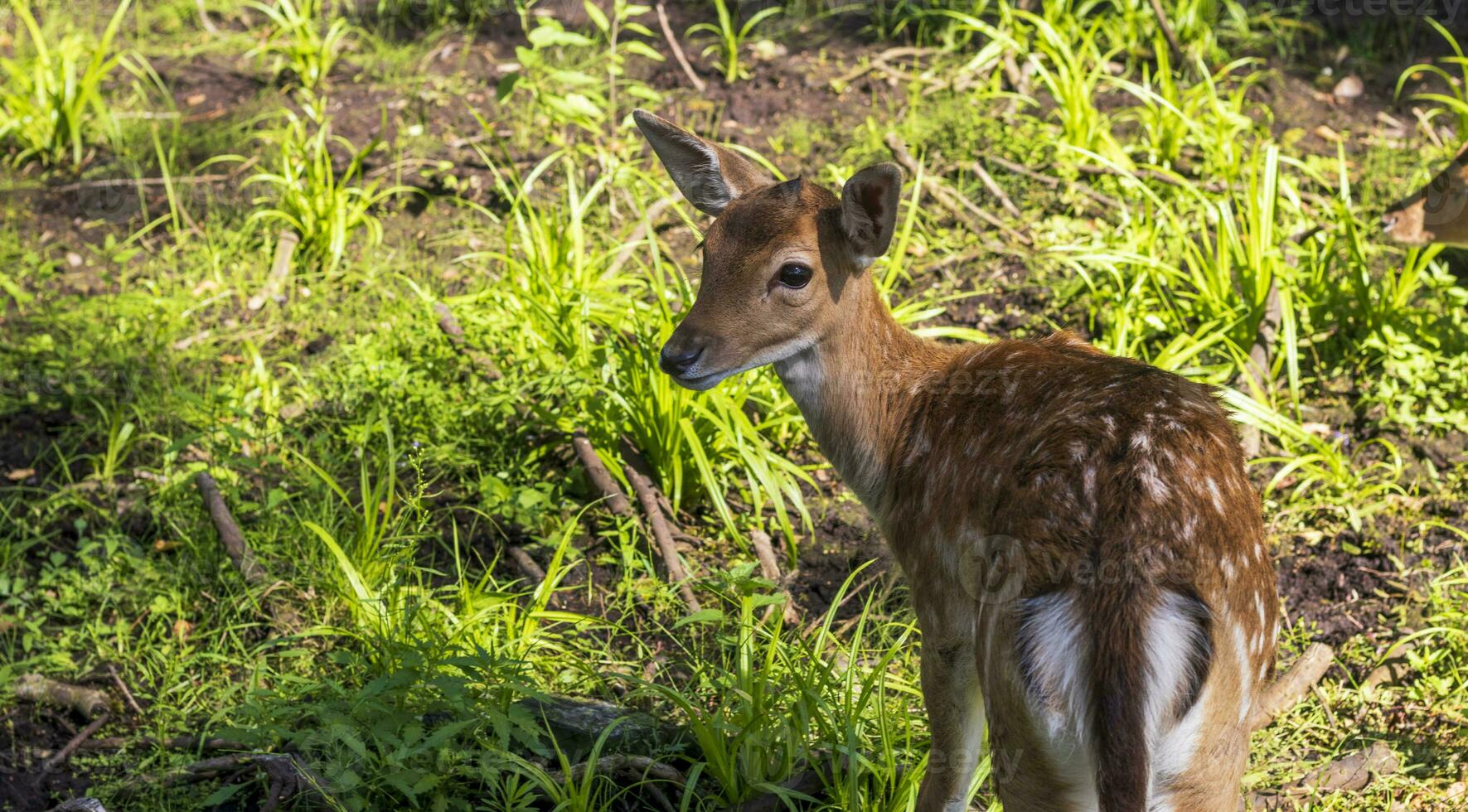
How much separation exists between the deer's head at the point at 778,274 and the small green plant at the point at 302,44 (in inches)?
174

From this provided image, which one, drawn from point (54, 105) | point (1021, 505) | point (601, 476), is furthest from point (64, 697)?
point (54, 105)

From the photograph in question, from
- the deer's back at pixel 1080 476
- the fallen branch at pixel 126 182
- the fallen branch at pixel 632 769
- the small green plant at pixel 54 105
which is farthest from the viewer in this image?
the small green plant at pixel 54 105

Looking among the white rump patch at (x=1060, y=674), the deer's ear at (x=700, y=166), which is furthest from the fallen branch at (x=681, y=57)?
the white rump patch at (x=1060, y=674)

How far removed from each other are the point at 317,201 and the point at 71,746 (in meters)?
2.78

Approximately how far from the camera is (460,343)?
5.05 m

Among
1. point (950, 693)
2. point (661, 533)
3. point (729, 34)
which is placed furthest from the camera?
point (729, 34)

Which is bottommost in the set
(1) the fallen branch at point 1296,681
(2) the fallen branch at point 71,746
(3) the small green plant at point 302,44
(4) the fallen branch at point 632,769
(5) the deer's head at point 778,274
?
(1) the fallen branch at point 1296,681

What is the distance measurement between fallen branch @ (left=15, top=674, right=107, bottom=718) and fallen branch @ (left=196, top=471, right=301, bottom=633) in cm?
55

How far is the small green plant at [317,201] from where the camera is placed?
5.87 m

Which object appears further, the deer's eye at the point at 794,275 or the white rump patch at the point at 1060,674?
the deer's eye at the point at 794,275

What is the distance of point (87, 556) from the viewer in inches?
178

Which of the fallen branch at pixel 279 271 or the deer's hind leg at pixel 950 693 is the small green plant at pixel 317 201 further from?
the deer's hind leg at pixel 950 693

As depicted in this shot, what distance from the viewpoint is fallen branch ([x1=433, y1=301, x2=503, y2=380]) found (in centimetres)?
505

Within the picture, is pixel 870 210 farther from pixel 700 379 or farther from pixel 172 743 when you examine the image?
pixel 172 743
